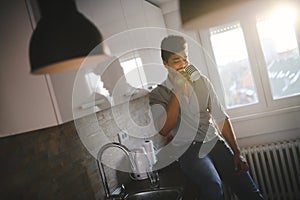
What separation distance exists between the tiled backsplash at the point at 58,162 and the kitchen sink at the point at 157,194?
0.18 m

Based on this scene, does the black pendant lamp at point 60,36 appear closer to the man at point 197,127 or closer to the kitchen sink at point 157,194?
the man at point 197,127

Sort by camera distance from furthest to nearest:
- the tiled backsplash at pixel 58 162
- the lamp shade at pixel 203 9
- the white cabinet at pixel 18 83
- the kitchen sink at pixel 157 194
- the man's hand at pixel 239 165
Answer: the man's hand at pixel 239 165
the kitchen sink at pixel 157 194
the tiled backsplash at pixel 58 162
the white cabinet at pixel 18 83
the lamp shade at pixel 203 9

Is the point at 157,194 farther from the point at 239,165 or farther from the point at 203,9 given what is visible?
the point at 203,9

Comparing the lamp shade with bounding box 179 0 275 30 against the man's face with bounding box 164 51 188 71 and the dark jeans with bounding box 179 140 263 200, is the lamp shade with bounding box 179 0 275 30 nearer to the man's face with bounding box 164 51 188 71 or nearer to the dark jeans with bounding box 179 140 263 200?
the man's face with bounding box 164 51 188 71

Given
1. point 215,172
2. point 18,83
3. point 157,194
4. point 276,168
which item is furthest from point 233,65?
point 18,83

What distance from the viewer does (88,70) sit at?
924 millimetres

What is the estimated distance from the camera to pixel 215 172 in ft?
5.06

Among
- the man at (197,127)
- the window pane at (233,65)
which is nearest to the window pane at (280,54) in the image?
the window pane at (233,65)

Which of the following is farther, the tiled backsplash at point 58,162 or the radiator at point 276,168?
the radiator at point 276,168

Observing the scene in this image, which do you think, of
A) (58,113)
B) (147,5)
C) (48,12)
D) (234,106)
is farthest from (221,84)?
(48,12)

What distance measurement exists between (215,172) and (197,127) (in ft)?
0.94

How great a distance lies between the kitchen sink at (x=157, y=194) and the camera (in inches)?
57.4

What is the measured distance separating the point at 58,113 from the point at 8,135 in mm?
309

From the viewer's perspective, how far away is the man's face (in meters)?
1.56
